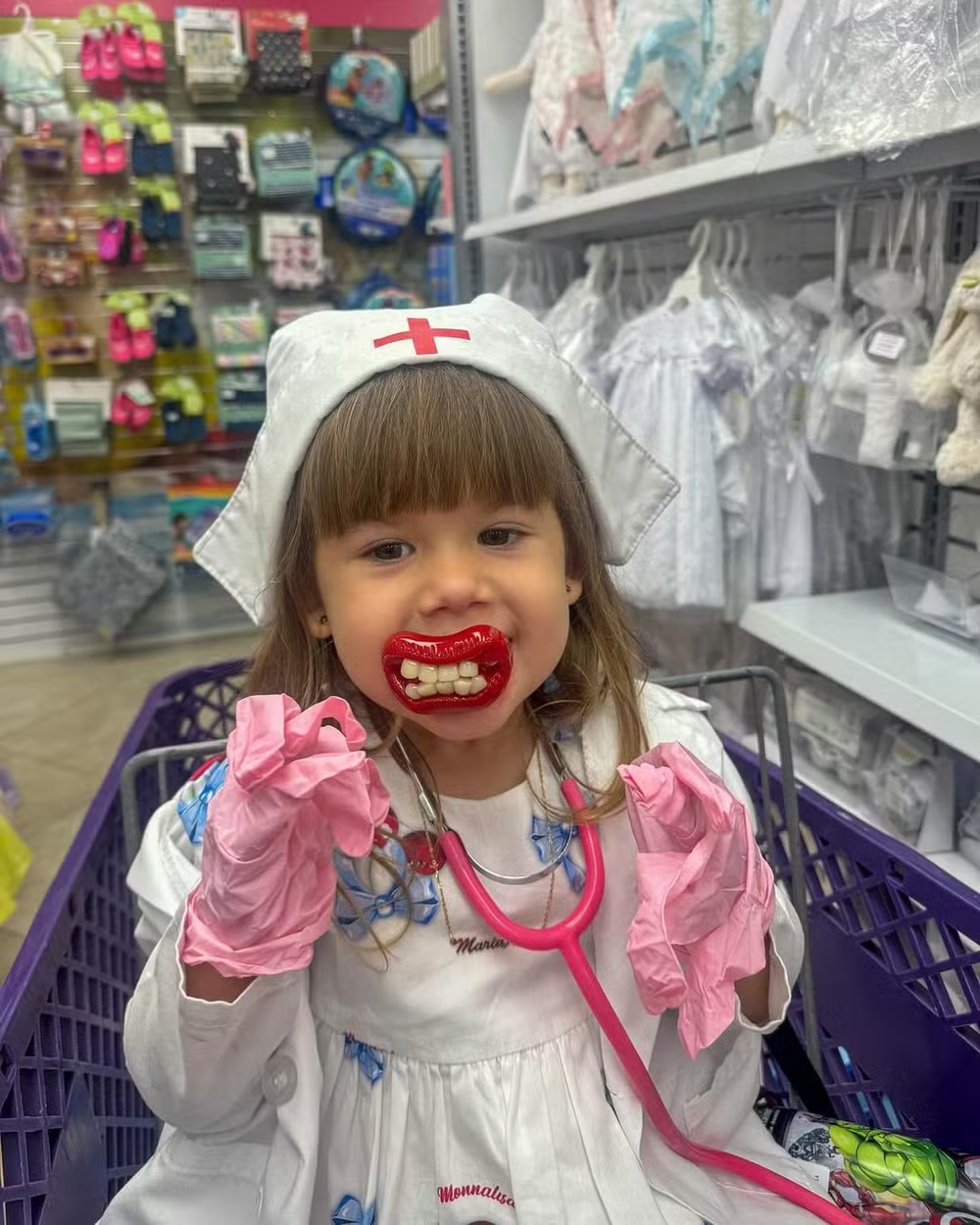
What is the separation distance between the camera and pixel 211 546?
862 millimetres

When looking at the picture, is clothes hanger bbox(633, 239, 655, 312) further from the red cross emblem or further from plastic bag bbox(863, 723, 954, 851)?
the red cross emblem

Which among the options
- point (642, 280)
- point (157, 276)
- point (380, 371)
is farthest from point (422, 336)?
point (157, 276)

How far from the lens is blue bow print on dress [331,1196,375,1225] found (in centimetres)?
76

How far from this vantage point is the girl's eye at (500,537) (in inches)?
28.1

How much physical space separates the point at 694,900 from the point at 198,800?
42 centimetres

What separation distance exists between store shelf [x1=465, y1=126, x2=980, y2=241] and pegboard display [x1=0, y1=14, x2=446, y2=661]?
3.30 ft

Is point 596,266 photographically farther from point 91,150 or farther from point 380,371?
point 91,150

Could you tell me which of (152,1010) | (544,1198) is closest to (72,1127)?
(152,1010)

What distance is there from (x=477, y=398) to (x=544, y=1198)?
0.58 m

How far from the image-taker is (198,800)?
2.76 ft

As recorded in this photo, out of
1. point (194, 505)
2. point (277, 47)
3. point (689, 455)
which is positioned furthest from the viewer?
point (194, 505)

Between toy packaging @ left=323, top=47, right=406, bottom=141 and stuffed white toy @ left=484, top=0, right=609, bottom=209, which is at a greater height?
toy packaging @ left=323, top=47, right=406, bottom=141

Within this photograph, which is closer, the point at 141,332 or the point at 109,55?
the point at 109,55

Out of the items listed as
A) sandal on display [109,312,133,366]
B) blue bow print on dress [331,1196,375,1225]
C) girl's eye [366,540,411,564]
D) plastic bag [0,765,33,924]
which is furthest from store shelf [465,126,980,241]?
plastic bag [0,765,33,924]
